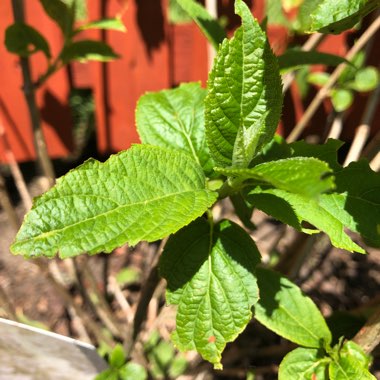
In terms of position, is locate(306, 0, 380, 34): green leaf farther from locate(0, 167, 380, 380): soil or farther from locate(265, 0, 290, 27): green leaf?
locate(265, 0, 290, 27): green leaf

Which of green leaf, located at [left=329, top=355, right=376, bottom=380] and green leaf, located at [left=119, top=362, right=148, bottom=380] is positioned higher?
green leaf, located at [left=329, top=355, right=376, bottom=380]

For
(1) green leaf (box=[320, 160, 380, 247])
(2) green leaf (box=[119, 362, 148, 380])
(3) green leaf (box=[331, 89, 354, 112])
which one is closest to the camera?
(1) green leaf (box=[320, 160, 380, 247])

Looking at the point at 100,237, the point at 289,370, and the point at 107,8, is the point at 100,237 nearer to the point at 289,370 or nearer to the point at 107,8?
the point at 289,370

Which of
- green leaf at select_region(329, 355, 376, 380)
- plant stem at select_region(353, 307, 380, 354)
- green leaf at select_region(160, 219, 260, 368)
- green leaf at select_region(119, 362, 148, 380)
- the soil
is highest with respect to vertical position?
green leaf at select_region(160, 219, 260, 368)

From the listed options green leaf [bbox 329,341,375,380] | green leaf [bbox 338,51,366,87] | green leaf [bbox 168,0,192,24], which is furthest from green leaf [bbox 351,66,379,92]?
green leaf [bbox 329,341,375,380]

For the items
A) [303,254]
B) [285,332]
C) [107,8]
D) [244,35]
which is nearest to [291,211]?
[244,35]

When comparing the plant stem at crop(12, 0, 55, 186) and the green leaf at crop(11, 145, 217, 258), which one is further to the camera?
the plant stem at crop(12, 0, 55, 186)
